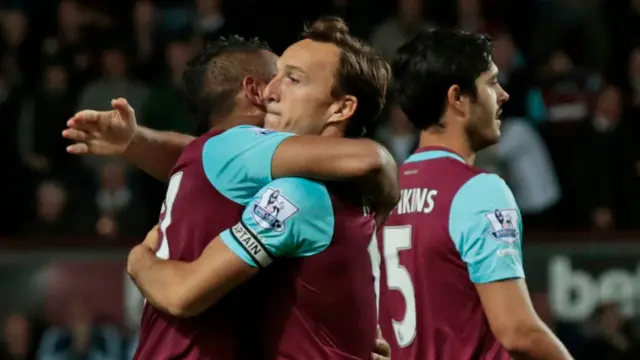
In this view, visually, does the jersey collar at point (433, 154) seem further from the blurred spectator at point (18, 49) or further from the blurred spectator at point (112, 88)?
the blurred spectator at point (18, 49)

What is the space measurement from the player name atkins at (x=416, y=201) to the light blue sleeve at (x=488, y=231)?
0.11m

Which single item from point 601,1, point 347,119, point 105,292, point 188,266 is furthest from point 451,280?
point 601,1

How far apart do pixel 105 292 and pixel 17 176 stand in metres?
1.95

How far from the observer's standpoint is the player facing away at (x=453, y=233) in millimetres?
3820

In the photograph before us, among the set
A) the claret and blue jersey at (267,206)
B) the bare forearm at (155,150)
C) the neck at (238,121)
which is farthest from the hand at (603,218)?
the claret and blue jersey at (267,206)

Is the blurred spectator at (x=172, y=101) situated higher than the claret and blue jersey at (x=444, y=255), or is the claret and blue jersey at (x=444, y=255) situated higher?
the claret and blue jersey at (x=444, y=255)

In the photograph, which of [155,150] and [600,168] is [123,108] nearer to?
[155,150]

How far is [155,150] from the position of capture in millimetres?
4352

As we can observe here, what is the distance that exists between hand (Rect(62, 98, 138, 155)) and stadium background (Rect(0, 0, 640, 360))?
512 cm

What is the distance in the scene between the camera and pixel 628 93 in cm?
1074

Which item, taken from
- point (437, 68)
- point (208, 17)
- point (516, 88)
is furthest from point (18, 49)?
point (437, 68)

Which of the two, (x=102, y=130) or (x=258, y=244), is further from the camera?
(x=102, y=130)

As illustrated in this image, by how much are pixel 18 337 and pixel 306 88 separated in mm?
6417

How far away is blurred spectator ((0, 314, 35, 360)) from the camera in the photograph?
371 inches
